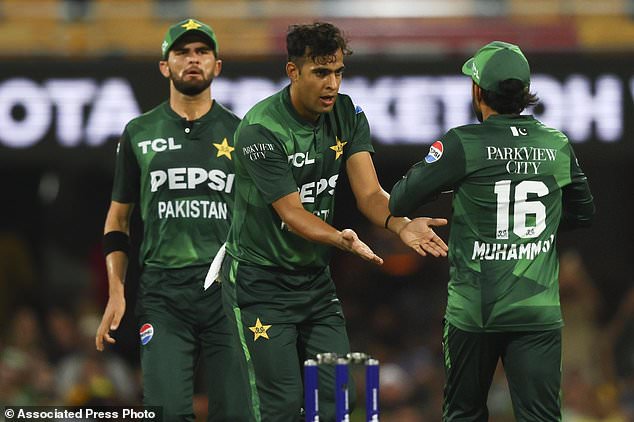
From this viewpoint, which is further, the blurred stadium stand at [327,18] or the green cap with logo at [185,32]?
the blurred stadium stand at [327,18]

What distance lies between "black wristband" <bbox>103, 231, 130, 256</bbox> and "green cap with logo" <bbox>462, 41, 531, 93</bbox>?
2205 mm

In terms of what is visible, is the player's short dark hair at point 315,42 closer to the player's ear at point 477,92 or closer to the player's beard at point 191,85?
the player's ear at point 477,92

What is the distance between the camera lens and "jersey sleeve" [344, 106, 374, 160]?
5.84 m

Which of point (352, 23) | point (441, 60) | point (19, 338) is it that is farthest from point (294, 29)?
point (19, 338)

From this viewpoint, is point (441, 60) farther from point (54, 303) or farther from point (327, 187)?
point (54, 303)

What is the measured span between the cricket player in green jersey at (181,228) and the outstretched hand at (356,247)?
131 cm

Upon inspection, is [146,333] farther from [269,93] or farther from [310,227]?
[269,93]

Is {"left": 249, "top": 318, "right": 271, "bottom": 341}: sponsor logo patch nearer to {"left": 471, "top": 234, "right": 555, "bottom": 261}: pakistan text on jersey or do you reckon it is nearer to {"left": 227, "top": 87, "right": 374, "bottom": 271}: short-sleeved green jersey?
{"left": 227, "top": 87, "right": 374, "bottom": 271}: short-sleeved green jersey

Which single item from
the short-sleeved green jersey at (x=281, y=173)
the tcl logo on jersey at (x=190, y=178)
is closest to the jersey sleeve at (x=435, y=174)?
the short-sleeved green jersey at (x=281, y=173)

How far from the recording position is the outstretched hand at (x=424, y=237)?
5332mm

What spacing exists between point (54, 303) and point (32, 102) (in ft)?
11.8

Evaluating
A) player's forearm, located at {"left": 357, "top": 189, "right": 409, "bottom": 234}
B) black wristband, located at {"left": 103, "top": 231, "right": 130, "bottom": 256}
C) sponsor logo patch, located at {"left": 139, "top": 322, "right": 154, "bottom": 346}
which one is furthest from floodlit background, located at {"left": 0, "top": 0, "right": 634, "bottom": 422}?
black wristband, located at {"left": 103, "top": 231, "right": 130, "bottom": 256}

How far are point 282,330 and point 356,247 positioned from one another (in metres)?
0.61

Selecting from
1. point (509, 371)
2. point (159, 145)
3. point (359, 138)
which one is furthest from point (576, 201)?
point (159, 145)
